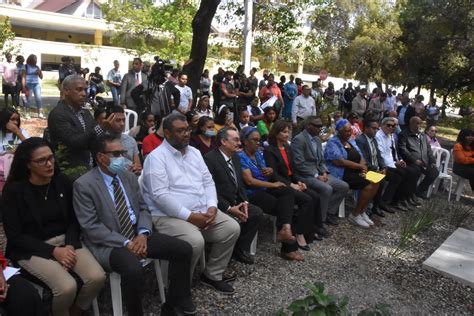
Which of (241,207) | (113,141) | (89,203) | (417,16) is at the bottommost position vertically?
(241,207)

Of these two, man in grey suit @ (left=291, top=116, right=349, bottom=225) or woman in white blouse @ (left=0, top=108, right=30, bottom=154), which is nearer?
woman in white blouse @ (left=0, top=108, right=30, bottom=154)

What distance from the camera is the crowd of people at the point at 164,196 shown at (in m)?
2.99

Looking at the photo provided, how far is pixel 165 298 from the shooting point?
3580mm

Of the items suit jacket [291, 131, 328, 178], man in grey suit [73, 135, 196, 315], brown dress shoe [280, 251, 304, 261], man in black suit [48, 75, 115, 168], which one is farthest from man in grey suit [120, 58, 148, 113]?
man in grey suit [73, 135, 196, 315]

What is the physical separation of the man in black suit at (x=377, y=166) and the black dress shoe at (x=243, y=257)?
2778 mm

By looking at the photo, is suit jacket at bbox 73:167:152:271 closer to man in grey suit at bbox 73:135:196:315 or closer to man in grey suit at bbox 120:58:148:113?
man in grey suit at bbox 73:135:196:315

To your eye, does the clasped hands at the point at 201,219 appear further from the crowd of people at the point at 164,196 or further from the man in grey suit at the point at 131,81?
the man in grey suit at the point at 131,81

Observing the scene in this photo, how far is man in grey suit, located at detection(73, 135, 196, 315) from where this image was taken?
10.1ft

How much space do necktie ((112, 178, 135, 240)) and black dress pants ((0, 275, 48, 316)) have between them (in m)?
0.79

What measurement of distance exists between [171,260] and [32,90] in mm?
9939

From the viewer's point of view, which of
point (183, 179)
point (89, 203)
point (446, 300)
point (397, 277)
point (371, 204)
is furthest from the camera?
point (371, 204)

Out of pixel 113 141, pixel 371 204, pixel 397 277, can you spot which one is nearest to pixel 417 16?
pixel 371 204

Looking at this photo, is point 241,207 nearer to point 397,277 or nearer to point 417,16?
point 397,277

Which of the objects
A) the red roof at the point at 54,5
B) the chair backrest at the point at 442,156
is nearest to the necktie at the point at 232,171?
the chair backrest at the point at 442,156
